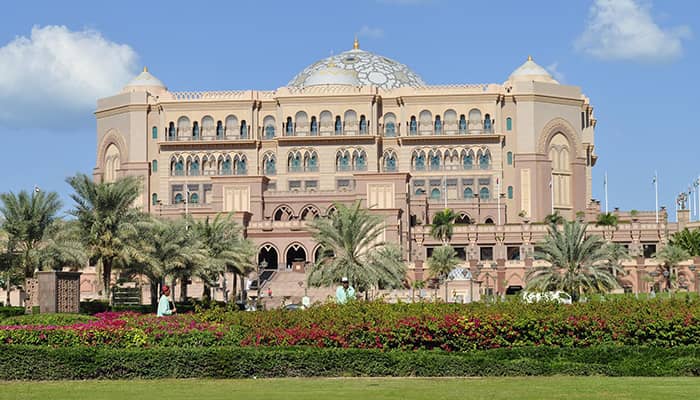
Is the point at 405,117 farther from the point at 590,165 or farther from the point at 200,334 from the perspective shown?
the point at 200,334

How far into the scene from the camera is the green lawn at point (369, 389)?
53.2 feet

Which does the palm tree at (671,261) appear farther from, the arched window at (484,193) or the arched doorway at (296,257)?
the arched doorway at (296,257)

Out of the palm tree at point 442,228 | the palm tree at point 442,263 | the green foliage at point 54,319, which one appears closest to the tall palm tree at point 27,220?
the green foliage at point 54,319

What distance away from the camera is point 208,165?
277 feet

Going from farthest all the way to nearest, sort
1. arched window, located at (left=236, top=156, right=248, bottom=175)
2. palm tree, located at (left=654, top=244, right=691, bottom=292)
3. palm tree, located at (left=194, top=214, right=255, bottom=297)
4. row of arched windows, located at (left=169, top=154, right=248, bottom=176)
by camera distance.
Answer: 1. arched window, located at (left=236, top=156, right=248, bottom=175)
2. row of arched windows, located at (left=169, top=154, right=248, bottom=176)
3. palm tree, located at (left=654, top=244, right=691, bottom=292)
4. palm tree, located at (left=194, top=214, right=255, bottom=297)

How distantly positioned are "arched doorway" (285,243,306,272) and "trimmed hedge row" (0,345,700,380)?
154 ft

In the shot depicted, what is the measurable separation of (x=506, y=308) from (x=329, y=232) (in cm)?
1648

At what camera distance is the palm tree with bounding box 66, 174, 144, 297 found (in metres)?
39.4

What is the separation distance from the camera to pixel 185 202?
8100 cm

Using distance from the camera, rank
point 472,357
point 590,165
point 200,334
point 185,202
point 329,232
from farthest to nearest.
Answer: point 590,165 < point 185,202 < point 329,232 < point 200,334 < point 472,357

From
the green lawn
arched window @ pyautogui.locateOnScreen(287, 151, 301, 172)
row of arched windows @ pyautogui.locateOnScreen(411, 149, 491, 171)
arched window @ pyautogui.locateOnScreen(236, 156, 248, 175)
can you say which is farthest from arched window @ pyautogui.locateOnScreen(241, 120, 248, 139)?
the green lawn

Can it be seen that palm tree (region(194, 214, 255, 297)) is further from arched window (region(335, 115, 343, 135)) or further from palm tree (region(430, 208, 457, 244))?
arched window (region(335, 115, 343, 135))

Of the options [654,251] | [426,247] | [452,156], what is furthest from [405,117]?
[654,251]

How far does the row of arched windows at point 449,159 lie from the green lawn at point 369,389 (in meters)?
63.5
